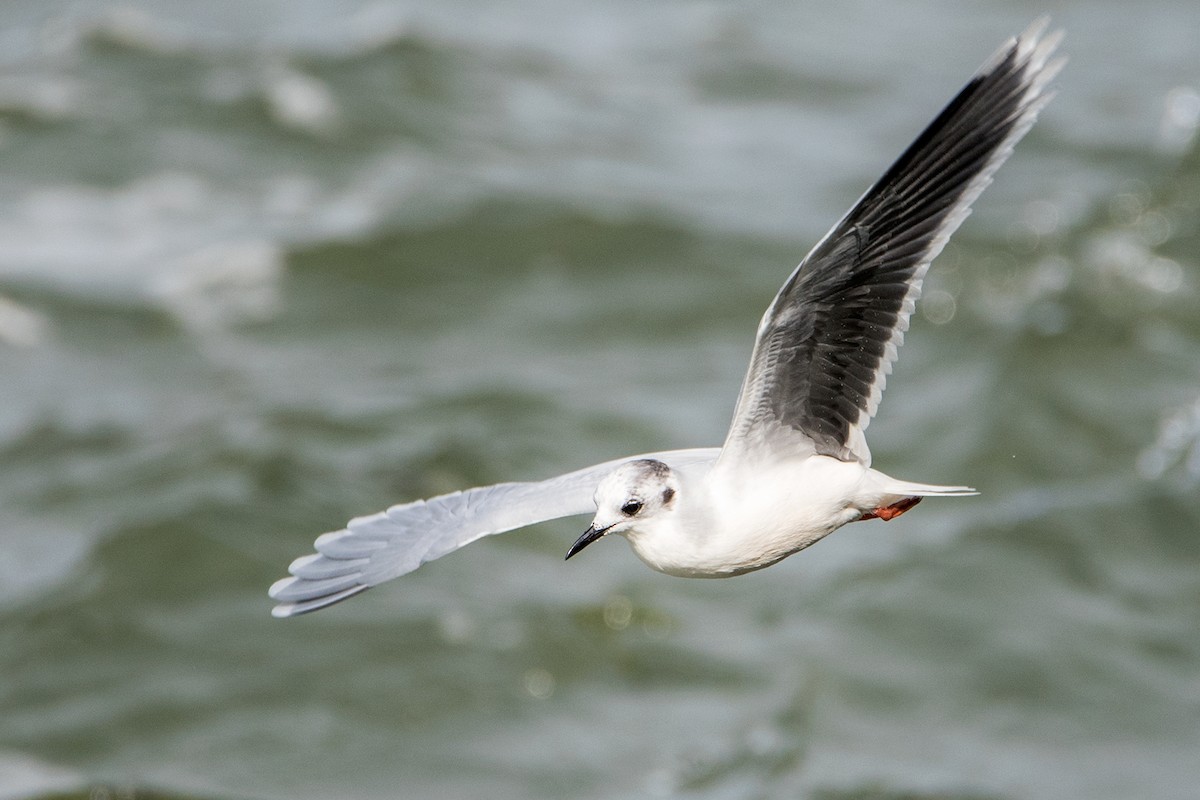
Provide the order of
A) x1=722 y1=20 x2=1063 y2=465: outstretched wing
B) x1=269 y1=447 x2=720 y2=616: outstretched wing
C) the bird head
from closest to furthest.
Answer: x1=722 y1=20 x2=1063 y2=465: outstretched wing
the bird head
x1=269 y1=447 x2=720 y2=616: outstretched wing

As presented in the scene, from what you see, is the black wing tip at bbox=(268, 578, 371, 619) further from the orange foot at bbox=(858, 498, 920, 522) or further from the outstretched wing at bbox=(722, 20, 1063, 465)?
the orange foot at bbox=(858, 498, 920, 522)

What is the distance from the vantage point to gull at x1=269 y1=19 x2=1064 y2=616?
227 inches

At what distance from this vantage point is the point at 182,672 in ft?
45.0

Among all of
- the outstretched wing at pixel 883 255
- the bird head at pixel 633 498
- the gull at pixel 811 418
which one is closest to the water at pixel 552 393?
the gull at pixel 811 418

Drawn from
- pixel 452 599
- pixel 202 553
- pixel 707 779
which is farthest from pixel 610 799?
pixel 202 553

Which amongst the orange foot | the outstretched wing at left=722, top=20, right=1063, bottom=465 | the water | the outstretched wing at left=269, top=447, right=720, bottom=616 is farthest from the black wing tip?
the water

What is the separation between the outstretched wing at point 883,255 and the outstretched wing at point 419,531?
69 cm

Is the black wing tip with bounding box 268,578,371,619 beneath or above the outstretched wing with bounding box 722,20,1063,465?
beneath

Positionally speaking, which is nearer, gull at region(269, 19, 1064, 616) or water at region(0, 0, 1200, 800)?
gull at region(269, 19, 1064, 616)

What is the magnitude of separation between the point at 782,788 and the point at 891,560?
3.41 meters

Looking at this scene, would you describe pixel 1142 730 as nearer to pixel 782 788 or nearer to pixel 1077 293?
pixel 782 788

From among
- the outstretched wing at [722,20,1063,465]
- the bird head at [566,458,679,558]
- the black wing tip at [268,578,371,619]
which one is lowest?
the black wing tip at [268,578,371,619]

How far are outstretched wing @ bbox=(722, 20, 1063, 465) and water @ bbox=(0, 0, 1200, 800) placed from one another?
21.9ft

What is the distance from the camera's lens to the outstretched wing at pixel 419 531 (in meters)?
6.26
